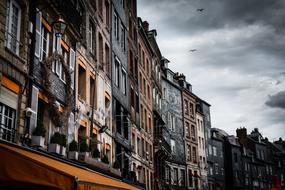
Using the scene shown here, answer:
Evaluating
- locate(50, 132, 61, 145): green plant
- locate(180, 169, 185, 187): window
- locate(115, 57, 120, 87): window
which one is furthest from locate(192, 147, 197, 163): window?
locate(50, 132, 61, 145): green plant

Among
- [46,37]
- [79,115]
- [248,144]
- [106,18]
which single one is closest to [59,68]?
[46,37]

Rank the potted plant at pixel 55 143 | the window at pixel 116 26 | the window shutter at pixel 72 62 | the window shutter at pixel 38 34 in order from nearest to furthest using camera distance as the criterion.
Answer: the window shutter at pixel 38 34 → the potted plant at pixel 55 143 → the window shutter at pixel 72 62 → the window at pixel 116 26

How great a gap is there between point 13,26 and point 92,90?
821 cm

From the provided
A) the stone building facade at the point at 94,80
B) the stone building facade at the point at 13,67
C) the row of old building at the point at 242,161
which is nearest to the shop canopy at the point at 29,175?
the stone building facade at the point at 13,67

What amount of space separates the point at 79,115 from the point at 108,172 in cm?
351

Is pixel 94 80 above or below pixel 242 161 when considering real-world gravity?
below

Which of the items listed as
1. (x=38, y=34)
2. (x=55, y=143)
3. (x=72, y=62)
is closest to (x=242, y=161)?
(x=72, y=62)

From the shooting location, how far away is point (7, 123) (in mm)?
11070

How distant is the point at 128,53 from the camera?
29312 millimetres

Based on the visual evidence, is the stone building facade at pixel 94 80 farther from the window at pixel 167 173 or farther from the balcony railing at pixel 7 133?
the window at pixel 167 173

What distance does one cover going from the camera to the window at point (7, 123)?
10647 millimetres

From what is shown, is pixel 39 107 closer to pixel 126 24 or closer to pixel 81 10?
pixel 81 10

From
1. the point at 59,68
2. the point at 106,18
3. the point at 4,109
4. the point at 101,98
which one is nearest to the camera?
the point at 4,109

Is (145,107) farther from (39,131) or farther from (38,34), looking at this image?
(39,131)
